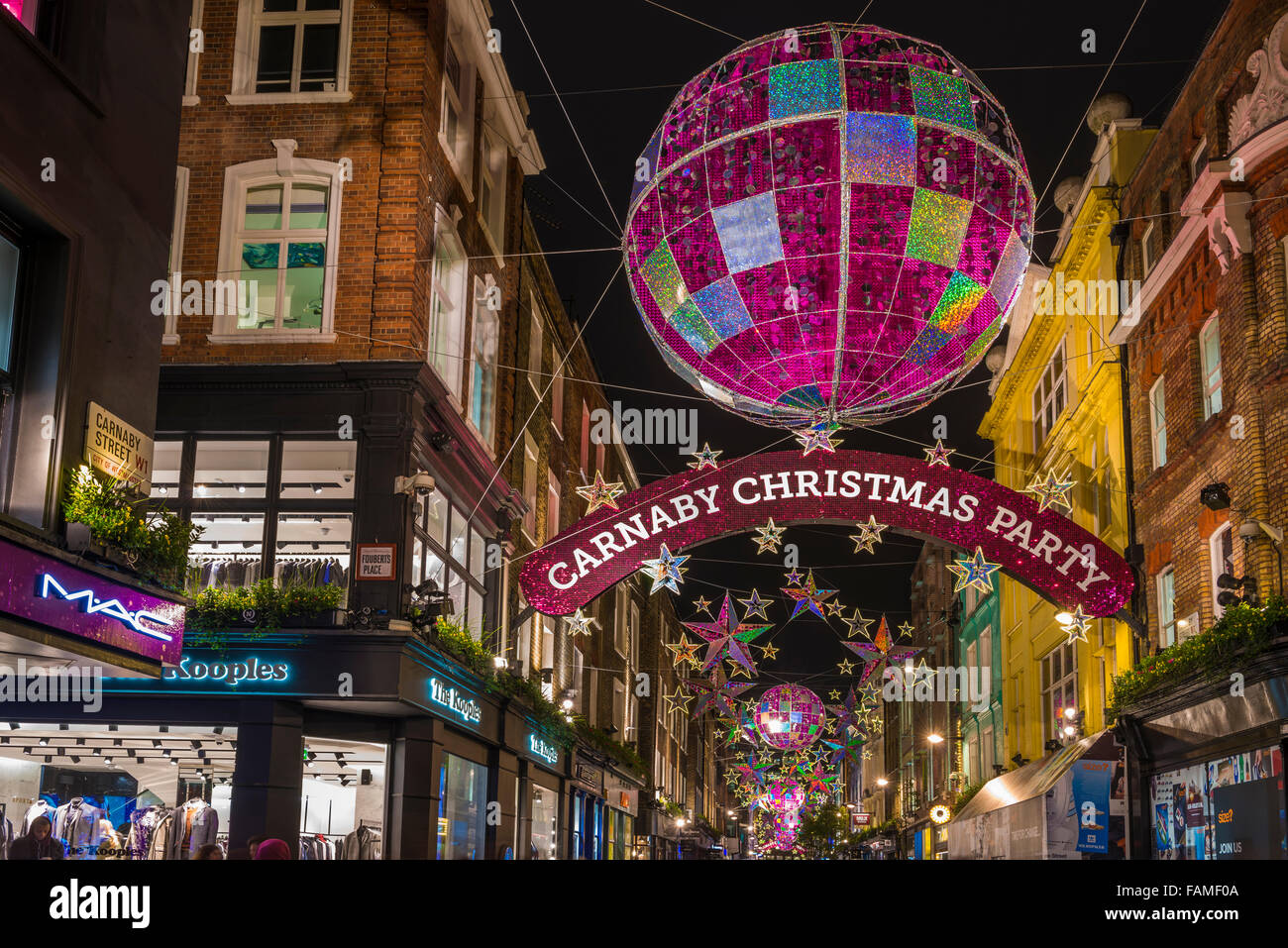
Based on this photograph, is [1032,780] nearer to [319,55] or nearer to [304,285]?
[304,285]

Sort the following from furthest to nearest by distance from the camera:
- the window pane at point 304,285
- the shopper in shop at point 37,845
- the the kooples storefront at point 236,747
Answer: the window pane at point 304,285 → the the kooples storefront at point 236,747 → the shopper in shop at point 37,845

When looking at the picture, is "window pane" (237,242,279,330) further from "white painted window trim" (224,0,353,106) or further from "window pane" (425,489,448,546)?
"window pane" (425,489,448,546)

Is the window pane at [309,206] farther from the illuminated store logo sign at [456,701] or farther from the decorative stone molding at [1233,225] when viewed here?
the decorative stone molding at [1233,225]

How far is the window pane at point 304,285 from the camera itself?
66.8ft

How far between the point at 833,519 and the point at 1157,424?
777 centimetres

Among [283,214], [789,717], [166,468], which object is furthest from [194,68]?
[789,717]

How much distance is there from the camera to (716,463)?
21.5 metres

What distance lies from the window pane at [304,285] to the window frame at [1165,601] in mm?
15647

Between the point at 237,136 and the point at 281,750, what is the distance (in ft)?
32.3

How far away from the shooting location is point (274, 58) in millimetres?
21359

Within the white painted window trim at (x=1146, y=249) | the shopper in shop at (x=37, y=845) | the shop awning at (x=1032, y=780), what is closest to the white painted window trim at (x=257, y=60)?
the shopper in shop at (x=37, y=845)

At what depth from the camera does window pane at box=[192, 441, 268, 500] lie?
1983cm
